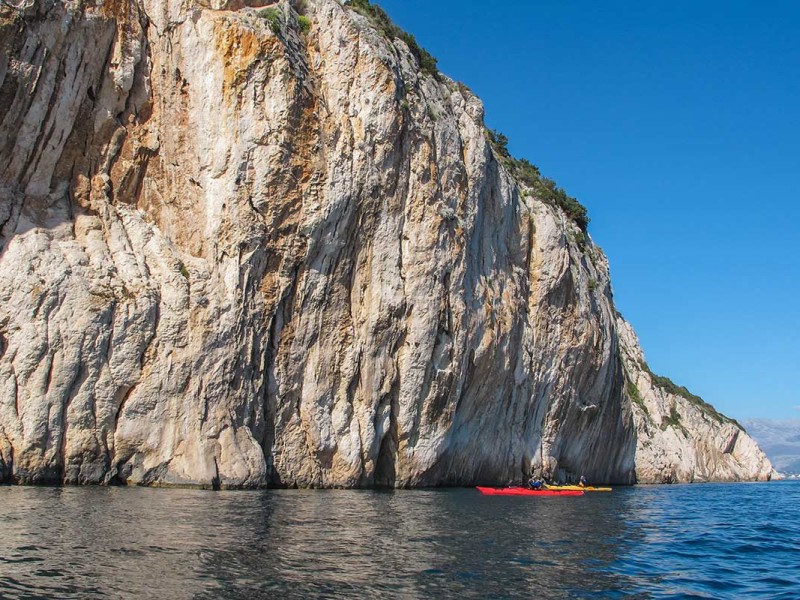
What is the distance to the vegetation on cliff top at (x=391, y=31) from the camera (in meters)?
38.7

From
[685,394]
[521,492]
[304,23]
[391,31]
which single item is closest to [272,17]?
[304,23]

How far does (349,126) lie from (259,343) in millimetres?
11060

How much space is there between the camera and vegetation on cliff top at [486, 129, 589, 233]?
51.6m

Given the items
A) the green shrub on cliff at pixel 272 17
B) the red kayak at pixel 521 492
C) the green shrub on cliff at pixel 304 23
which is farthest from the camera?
the red kayak at pixel 521 492

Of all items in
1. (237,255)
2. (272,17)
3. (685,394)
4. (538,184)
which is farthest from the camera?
(685,394)

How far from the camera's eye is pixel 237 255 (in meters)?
29.4

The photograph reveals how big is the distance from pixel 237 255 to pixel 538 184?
1138 inches

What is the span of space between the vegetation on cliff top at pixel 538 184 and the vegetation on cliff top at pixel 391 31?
8.50m

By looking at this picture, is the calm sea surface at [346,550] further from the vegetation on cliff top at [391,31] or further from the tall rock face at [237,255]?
the vegetation on cliff top at [391,31]

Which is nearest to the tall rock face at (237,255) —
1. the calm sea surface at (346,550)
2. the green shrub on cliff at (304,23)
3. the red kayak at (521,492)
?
the green shrub on cliff at (304,23)

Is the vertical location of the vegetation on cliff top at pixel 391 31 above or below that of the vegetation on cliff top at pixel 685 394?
above

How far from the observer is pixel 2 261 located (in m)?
25.5

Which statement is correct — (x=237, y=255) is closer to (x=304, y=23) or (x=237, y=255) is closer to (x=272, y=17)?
(x=272, y=17)

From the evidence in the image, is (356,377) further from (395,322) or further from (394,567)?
(394,567)
